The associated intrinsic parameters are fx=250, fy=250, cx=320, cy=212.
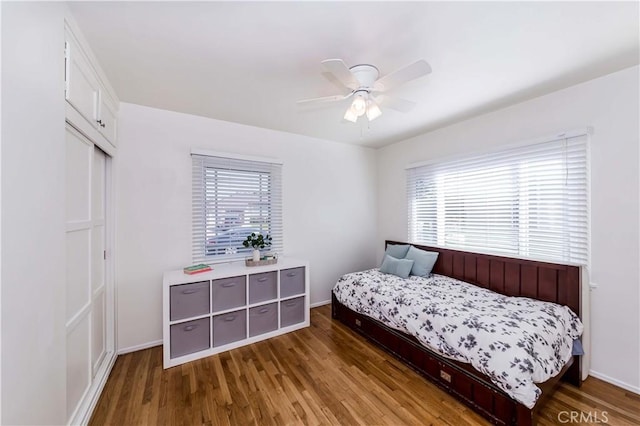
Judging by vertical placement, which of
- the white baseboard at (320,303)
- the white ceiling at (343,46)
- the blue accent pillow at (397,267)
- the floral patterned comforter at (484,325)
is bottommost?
the white baseboard at (320,303)

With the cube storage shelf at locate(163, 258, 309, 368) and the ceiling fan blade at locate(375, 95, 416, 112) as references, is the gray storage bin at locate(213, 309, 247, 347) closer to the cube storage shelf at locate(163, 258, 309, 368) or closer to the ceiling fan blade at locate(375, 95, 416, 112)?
the cube storage shelf at locate(163, 258, 309, 368)

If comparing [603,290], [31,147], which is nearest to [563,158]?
[603,290]

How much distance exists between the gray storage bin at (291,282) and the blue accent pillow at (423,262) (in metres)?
1.44

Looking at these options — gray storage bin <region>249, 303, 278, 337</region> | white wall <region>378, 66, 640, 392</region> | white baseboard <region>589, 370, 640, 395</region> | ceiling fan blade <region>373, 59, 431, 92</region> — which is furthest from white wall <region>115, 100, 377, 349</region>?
white baseboard <region>589, 370, 640, 395</region>

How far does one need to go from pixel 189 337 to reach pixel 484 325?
253 cm

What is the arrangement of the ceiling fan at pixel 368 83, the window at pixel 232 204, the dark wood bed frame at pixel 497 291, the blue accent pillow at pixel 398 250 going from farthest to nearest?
the blue accent pillow at pixel 398 250
the window at pixel 232 204
the dark wood bed frame at pixel 497 291
the ceiling fan at pixel 368 83

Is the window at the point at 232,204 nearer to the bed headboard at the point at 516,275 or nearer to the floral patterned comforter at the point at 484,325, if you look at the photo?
the floral patterned comforter at the point at 484,325

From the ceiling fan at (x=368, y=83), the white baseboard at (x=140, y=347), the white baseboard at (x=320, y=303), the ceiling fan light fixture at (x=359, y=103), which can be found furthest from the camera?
the white baseboard at (x=320, y=303)

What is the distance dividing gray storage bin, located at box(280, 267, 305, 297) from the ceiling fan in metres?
1.87

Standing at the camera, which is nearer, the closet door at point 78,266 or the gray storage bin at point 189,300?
the closet door at point 78,266

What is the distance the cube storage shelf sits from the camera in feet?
7.61

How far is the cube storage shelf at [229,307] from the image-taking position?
7.61 feet

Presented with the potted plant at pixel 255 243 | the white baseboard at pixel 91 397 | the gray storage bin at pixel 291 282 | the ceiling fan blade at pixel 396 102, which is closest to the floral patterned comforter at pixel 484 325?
the gray storage bin at pixel 291 282

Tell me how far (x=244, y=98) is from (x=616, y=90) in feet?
10.4
